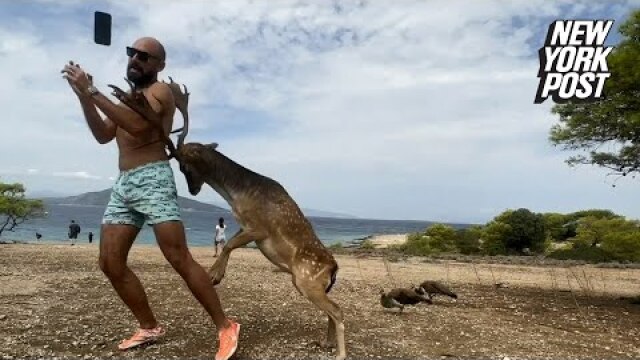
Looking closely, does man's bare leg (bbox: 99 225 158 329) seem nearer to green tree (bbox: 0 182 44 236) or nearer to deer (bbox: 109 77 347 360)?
deer (bbox: 109 77 347 360)

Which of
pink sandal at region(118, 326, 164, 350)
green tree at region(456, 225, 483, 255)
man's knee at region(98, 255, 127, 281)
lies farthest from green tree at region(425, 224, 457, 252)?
man's knee at region(98, 255, 127, 281)

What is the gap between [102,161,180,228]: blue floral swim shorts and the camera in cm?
599

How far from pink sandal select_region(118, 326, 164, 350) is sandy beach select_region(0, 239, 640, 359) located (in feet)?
0.25

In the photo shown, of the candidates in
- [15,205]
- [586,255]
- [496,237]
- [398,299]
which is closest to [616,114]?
[398,299]

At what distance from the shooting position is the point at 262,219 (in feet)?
20.8

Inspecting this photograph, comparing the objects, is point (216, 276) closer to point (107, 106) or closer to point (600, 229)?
point (107, 106)

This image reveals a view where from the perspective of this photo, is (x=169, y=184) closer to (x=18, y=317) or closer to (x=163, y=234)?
(x=163, y=234)

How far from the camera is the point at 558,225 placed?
49.0 m

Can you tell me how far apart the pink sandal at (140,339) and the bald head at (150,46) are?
8.87 ft

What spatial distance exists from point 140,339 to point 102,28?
2.98m

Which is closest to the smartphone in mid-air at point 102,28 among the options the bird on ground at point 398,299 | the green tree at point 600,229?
the bird on ground at point 398,299

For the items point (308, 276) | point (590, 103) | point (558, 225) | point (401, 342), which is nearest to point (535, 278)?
point (590, 103)

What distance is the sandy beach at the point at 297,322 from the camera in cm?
681

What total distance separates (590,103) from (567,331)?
5.93 m
